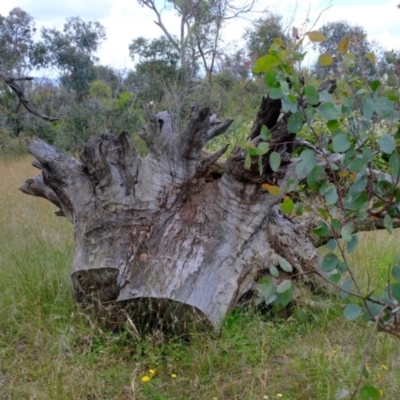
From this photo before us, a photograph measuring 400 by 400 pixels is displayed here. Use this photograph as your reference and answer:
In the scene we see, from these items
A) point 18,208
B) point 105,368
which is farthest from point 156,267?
point 18,208

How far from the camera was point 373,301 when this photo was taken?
1.49 meters

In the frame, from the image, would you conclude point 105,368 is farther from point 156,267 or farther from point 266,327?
point 266,327

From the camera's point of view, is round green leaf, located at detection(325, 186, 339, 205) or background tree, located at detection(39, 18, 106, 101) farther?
background tree, located at detection(39, 18, 106, 101)

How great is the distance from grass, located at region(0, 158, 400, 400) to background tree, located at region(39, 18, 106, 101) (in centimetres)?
1511

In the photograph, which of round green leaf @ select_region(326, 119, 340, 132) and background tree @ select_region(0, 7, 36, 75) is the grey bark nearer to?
round green leaf @ select_region(326, 119, 340, 132)

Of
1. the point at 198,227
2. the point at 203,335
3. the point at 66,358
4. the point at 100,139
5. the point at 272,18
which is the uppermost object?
the point at 272,18

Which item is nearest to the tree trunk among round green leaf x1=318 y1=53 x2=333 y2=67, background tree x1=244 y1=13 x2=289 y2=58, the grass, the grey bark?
the grey bark

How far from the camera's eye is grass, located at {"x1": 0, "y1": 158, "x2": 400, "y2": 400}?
2359mm

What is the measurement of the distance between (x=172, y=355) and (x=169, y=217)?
83cm

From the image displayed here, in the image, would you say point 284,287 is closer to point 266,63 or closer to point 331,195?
A: point 331,195

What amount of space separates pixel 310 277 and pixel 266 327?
2.31 feet

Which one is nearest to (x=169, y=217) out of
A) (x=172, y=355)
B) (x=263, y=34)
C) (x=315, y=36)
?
(x=172, y=355)

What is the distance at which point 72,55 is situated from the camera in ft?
57.0

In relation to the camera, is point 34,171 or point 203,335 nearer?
point 203,335
